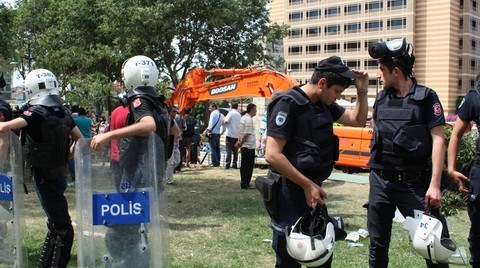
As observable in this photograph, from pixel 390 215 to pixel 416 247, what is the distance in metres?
0.44

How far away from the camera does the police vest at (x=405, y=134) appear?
3.54 m

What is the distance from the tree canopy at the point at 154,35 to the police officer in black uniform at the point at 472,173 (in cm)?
1766

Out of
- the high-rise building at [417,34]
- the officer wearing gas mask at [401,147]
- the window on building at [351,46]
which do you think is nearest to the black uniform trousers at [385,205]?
the officer wearing gas mask at [401,147]

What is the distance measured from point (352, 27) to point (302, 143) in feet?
202

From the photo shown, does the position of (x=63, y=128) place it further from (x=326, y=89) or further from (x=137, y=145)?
(x=326, y=89)

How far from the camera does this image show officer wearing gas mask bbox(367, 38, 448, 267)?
351 centimetres

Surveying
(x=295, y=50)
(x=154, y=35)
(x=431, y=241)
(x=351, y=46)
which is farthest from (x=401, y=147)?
(x=295, y=50)

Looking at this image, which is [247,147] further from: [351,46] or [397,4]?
[351,46]

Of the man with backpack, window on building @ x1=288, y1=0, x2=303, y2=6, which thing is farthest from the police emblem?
window on building @ x1=288, y1=0, x2=303, y2=6

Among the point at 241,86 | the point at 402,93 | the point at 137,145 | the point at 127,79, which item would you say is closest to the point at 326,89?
the point at 402,93

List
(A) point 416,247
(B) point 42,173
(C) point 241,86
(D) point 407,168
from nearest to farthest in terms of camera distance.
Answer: (A) point 416,247 < (D) point 407,168 < (B) point 42,173 < (C) point 241,86

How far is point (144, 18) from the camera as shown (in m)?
20.6

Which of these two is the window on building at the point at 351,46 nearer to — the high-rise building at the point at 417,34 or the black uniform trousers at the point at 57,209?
the high-rise building at the point at 417,34

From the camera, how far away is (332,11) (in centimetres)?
6312
